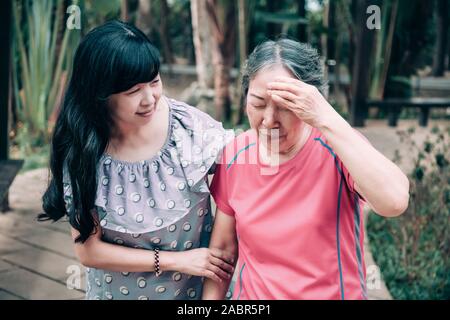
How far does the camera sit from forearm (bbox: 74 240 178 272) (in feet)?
6.96

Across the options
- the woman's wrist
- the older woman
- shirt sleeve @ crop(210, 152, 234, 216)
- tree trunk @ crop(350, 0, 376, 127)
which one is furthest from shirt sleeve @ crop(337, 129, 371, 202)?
tree trunk @ crop(350, 0, 376, 127)

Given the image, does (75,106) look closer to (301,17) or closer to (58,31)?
(58,31)

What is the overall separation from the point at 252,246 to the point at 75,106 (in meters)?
0.70

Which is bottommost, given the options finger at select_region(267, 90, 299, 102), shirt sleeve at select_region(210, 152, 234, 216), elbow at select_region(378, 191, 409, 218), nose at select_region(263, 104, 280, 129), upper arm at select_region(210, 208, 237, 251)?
upper arm at select_region(210, 208, 237, 251)

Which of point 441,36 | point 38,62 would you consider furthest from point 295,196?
point 441,36

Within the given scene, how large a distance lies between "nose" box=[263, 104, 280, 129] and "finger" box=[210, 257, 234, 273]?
0.47 meters

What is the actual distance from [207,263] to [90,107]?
1.92 feet

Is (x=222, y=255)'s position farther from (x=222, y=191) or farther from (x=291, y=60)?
(x=291, y=60)

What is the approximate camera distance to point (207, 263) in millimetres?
2084

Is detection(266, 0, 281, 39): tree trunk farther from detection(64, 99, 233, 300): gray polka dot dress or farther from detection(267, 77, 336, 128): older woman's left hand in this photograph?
detection(267, 77, 336, 128): older woman's left hand

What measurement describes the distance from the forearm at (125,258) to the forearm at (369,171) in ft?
2.18

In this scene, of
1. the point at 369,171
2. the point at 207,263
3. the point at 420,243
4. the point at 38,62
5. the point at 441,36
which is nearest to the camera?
the point at 369,171

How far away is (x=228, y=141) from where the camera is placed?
86.0 inches
